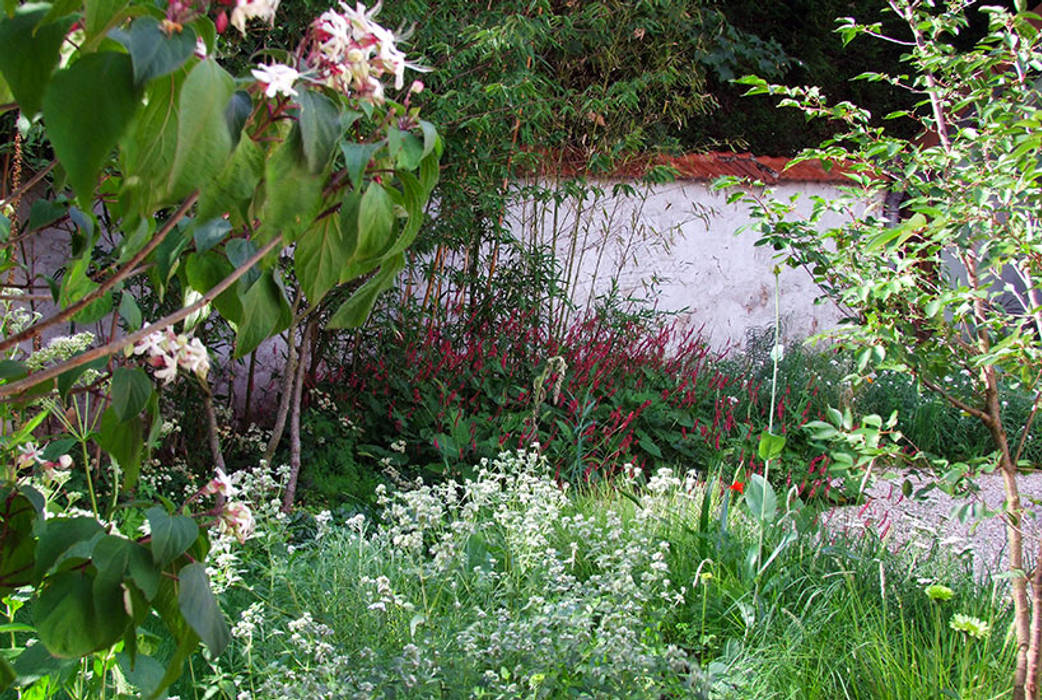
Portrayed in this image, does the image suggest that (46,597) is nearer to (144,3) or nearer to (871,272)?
(144,3)

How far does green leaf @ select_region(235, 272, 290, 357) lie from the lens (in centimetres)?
83

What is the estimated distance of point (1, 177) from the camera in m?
3.95

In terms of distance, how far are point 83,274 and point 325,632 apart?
1.09m

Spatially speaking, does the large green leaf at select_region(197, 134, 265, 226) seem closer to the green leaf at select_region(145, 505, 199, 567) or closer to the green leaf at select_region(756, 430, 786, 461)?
the green leaf at select_region(145, 505, 199, 567)

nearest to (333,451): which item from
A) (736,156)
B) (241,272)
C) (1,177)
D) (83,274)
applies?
(1,177)

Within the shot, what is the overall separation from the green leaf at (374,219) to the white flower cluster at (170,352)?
0.92 feet

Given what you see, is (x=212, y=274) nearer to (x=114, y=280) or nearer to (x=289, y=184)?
(x=114, y=280)

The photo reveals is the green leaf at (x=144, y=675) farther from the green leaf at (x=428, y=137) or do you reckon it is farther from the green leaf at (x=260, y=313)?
the green leaf at (x=428, y=137)

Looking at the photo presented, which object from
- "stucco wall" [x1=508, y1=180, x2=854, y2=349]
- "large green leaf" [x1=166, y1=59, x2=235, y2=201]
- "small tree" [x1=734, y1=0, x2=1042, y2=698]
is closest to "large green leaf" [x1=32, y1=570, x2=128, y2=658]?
"large green leaf" [x1=166, y1=59, x2=235, y2=201]

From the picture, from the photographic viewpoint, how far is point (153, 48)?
1.90 ft

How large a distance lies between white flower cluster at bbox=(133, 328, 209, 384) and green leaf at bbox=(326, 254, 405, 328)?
0.17 metres

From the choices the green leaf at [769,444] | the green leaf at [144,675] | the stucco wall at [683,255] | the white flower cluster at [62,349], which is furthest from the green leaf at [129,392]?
the stucco wall at [683,255]

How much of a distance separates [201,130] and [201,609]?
422 mm

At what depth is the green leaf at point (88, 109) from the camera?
581mm
